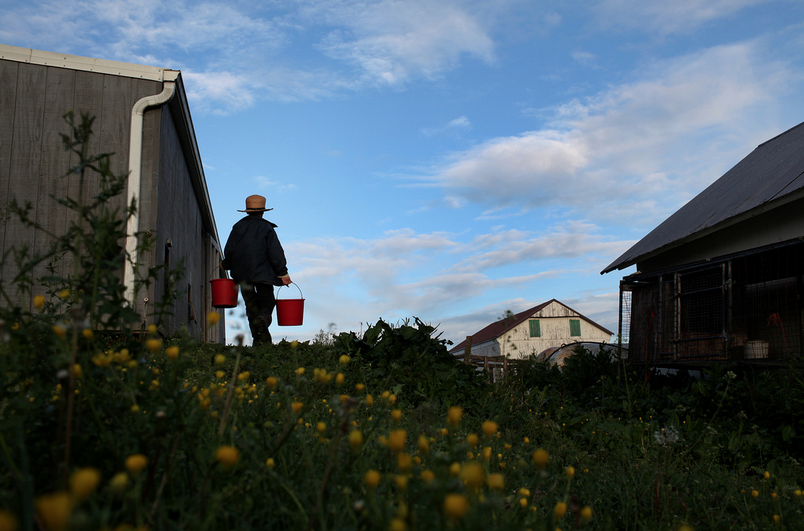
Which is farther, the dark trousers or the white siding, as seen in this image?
the white siding

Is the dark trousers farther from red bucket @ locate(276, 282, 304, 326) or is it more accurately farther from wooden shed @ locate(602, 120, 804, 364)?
wooden shed @ locate(602, 120, 804, 364)

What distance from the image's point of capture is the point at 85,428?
1.37 m

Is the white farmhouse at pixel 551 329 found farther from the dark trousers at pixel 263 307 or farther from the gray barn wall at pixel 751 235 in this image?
the dark trousers at pixel 263 307

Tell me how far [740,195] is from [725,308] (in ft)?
8.31

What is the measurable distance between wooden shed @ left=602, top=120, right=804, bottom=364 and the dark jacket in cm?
645

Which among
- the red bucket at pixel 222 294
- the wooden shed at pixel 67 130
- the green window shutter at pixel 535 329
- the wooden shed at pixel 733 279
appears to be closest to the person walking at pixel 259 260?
the red bucket at pixel 222 294

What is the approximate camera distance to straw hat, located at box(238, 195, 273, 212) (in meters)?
7.64

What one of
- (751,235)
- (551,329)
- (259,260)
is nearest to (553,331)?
(551,329)

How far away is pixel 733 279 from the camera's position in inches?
329

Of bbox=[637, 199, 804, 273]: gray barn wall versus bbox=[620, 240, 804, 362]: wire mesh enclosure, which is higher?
bbox=[637, 199, 804, 273]: gray barn wall

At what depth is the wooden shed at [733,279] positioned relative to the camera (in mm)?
7875

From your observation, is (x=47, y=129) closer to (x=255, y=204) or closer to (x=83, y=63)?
(x=83, y=63)

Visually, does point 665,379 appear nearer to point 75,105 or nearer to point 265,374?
point 265,374

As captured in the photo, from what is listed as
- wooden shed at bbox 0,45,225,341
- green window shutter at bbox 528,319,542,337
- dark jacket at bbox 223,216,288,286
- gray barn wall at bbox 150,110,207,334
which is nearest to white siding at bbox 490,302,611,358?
green window shutter at bbox 528,319,542,337
